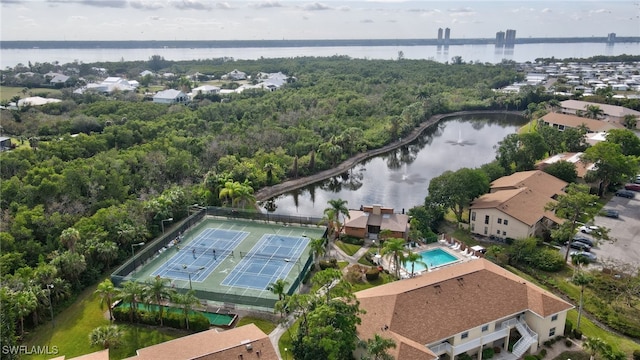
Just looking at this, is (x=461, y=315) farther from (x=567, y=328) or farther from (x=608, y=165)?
(x=608, y=165)

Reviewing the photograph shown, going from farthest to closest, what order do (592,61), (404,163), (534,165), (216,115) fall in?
(592,61) < (216,115) < (404,163) < (534,165)

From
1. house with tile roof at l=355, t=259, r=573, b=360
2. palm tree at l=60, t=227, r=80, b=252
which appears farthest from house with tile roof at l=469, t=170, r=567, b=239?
palm tree at l=60, t=227, r=80, b=252

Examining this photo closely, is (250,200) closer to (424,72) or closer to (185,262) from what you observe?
(185,262)

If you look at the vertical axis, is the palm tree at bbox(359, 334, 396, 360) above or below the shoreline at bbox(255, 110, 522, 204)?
above

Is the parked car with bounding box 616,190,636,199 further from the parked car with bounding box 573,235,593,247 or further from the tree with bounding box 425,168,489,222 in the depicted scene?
the tree with bounding box 425,168,489,222

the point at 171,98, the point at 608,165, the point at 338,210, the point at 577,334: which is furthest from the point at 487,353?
the point at 171,98

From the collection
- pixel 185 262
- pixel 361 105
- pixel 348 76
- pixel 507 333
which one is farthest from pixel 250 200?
pixel 348 76
